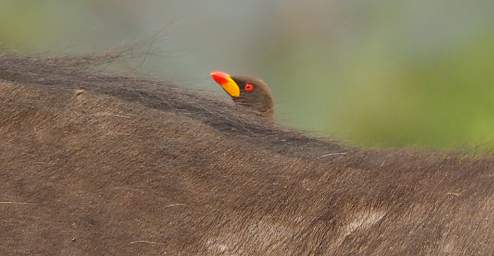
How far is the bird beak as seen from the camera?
17.9 feet

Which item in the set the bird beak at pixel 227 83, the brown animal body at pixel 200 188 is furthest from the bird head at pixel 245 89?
the brown animal body at pixel 200 188

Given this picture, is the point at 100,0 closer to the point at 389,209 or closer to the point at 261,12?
the point at 261,12

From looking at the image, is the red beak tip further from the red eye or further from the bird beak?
the red eye

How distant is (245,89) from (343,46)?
14.3 meters

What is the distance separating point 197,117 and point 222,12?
561 inches

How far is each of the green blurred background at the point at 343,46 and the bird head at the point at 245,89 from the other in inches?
250

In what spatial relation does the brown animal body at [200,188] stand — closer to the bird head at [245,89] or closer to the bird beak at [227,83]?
the bird head at [245,89]

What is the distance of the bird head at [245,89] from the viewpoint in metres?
5.23

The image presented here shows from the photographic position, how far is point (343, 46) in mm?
19656

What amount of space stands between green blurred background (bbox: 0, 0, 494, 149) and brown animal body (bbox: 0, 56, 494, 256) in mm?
8822

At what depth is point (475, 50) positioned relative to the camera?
16312 mm

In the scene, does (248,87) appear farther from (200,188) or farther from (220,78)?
(200,188)

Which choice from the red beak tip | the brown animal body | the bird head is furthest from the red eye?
the brown animal body

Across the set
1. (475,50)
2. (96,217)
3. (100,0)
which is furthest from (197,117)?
(100,0)
